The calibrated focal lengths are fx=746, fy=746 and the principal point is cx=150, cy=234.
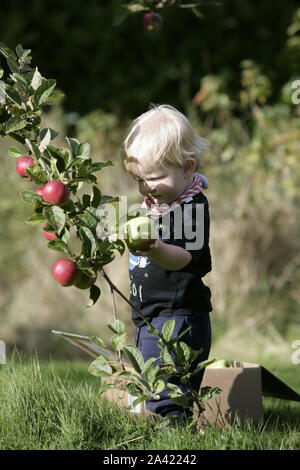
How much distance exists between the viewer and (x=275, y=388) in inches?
120

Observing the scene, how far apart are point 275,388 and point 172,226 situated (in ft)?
3.02

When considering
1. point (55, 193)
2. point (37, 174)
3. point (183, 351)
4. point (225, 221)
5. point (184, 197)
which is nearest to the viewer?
point (55, 193)

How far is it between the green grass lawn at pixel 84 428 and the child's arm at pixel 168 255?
1.66ft

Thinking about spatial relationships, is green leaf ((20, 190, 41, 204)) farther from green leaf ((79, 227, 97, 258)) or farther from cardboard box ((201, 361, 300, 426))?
cardboard box ((201, 361, 300, 426))

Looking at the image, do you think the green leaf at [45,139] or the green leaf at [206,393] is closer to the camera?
the green leaf at [45,139]

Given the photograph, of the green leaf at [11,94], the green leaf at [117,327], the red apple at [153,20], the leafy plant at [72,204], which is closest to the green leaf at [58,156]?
the leafy plant at [72,204]

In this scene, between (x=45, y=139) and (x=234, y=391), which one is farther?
(x=234, y=391)

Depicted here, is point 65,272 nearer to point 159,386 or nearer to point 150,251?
point 150,251

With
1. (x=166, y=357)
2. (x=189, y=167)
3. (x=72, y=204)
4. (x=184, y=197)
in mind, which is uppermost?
(x=189, y=167)

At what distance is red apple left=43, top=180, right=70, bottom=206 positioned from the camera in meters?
1.99

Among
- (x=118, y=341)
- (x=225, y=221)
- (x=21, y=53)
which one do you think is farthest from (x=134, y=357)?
(x=225, y=221)

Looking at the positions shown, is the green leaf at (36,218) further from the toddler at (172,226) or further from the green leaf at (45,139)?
the toddler at (172,226)

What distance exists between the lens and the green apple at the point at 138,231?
201 cm
